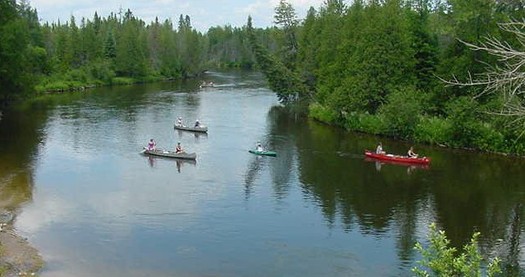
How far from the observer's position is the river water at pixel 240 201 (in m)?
27.4

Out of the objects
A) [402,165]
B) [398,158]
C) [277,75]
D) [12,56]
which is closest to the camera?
[402,165]

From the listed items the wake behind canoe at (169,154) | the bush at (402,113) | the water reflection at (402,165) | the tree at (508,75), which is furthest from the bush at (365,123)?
the tree at (508,75)

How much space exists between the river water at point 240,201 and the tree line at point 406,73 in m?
2.58

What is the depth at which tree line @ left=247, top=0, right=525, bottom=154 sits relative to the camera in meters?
52.3

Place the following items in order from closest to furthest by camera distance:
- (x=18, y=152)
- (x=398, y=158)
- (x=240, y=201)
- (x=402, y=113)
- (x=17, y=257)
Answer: (x=17, y=257)
(x=240, y=201)
(x=398, y=158)
(x=18, y=152)
(x=402, y=113)

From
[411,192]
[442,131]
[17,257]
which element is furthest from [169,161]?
[442,131]

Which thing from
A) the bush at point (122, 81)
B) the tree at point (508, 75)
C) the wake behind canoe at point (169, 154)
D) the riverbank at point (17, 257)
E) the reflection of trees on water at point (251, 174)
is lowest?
the riverbank at point (17, 257)

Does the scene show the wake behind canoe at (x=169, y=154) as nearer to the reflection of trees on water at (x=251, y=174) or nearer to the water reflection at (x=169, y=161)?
the water reflection at (x=169, y=161)

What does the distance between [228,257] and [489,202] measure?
18.7 metres

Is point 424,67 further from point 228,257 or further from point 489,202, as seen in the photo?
point 228,257

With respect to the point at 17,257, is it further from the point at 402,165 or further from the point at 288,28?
the point at 288,28

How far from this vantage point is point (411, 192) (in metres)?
39.0

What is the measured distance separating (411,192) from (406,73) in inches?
1021

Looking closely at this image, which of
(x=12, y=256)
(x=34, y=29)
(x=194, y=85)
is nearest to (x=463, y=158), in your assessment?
(x=12, y=256)
